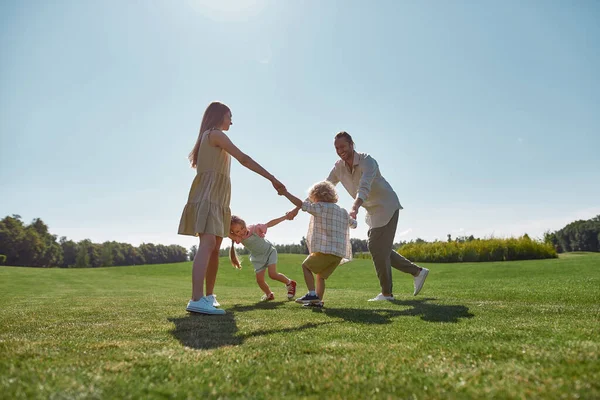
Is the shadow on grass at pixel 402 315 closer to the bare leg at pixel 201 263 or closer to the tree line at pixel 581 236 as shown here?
the bare leg at pixel 201 263

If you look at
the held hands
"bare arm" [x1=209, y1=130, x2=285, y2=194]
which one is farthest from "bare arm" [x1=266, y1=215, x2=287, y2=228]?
"bare arm" [x1=209, y1=130, x2=285, y2=194]

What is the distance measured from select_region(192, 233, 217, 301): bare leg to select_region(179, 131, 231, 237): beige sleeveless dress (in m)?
0.10

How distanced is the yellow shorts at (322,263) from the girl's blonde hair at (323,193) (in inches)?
32.8

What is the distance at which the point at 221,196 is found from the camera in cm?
484

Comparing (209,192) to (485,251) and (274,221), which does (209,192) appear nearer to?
(274,221)

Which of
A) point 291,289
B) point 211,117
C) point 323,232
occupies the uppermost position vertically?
point 211,117

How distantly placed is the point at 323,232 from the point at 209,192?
1794 mm

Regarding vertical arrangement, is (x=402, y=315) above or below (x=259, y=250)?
below

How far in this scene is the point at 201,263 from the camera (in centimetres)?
443

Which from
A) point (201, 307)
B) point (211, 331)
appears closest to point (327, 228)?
point (201, 307)

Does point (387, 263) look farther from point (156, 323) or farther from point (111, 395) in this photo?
point (111, 395)

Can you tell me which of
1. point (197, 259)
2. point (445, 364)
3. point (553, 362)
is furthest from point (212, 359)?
point (197, 259)

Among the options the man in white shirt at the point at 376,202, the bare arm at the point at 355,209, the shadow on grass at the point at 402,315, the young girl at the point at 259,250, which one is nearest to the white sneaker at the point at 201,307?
the shadow on grass at the point at 402,315

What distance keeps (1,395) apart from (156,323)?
7.74ft
